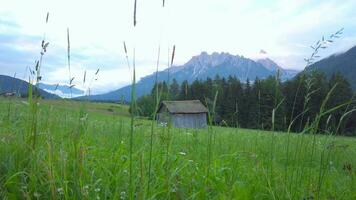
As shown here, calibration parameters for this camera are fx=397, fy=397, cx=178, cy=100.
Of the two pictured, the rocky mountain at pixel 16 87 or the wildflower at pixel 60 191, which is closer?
the wildflower at pixel 60 191

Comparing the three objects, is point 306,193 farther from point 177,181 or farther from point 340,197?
point 177,181

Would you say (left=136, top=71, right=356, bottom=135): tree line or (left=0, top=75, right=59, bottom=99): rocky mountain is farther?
(left=0, top=75, right=59, bottom=99): rocky mountain

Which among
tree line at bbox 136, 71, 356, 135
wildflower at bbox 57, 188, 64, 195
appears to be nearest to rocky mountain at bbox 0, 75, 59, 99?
tree line at bbox 136, 71, 356, 135

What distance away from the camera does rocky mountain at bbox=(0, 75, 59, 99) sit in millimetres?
4466

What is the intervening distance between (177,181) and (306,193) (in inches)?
44.9

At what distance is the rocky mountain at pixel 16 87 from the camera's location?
447 centimetres

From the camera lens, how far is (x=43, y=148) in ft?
10.9

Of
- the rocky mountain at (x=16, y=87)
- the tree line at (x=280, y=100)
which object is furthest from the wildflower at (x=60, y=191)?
the rocky mountain at (x=16, y=87)

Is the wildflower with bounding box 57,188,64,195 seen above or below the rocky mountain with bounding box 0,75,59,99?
below

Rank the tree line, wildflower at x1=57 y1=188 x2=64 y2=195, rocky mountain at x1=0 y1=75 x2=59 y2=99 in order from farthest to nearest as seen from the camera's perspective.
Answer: rocky mountain at x1=0 y1=75 x2=59 y2=99, the tree line, wildflower at x1=57 y1=188 x2=64 y2=195

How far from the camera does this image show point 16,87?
511 centimetres

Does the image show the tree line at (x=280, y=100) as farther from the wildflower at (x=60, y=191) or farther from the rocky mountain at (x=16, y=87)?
the rocky mountain at (x=16, y=87)

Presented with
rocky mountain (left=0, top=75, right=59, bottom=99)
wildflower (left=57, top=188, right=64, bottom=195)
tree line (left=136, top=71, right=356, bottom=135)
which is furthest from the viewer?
rocky mountain (left=0, top=75, right=59, bottom=99)

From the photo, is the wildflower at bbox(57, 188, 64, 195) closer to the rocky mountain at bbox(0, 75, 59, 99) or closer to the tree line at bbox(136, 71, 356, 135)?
the tree line at bbox(136, 71, 356, 135)
